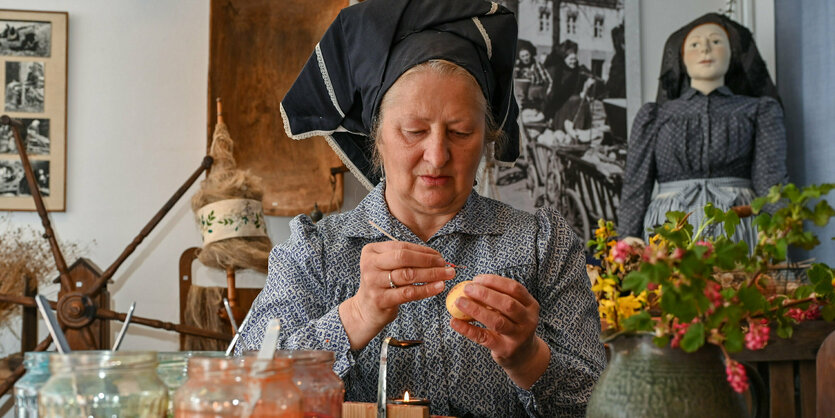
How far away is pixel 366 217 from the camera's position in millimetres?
1324

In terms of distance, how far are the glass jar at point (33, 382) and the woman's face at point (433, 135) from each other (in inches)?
27.3

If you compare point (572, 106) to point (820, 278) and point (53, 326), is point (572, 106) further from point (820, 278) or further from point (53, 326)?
point (53, 326)

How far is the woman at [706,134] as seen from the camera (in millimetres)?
2613

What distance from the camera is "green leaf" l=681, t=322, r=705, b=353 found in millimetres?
554

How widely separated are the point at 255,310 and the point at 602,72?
2182 millimetres

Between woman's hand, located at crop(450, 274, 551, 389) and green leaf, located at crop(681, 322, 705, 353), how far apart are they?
0.38 metres

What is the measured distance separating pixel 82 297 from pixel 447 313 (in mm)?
1530

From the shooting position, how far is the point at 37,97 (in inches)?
104

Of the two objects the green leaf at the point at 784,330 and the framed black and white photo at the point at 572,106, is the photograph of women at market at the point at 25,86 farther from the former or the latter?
the green leaf at the point at 784,330

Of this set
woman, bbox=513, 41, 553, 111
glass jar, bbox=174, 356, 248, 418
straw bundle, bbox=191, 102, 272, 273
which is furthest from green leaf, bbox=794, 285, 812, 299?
woman, bbox=513, 41, 553, 111

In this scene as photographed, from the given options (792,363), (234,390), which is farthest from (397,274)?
(792,363)

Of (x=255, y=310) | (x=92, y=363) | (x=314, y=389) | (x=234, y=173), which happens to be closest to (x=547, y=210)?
(x=255, y=310)

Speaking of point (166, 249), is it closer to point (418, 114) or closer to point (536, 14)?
point (536, 14)

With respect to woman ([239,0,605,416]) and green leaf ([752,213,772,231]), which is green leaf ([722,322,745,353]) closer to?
green leaf ([752,213,772,231])
